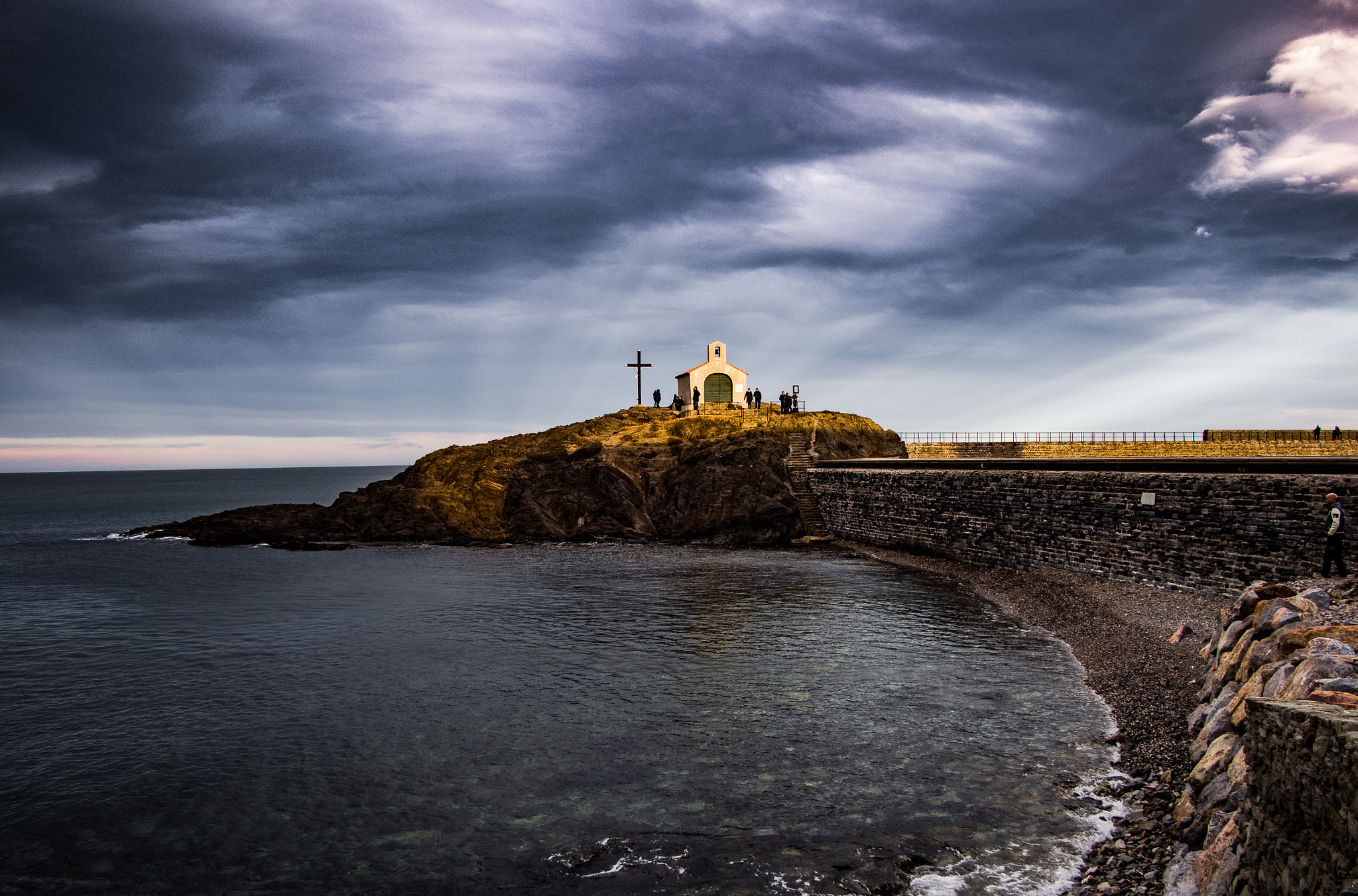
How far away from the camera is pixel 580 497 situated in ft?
169

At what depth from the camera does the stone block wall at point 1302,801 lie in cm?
543

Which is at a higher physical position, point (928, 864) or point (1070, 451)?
point (1070, 451)

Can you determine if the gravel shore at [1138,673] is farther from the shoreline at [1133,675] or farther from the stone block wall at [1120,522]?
the stone block wall at [1120,522]

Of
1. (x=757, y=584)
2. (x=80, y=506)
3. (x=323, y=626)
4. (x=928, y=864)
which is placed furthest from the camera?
(x=80, y=506)

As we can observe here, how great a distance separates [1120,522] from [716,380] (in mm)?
44260

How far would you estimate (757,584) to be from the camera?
31188mm

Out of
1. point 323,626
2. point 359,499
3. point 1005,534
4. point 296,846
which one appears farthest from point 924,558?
point 359,499

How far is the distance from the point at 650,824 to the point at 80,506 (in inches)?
4718

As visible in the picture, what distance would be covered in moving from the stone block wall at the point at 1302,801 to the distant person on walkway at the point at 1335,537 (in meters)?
14.0

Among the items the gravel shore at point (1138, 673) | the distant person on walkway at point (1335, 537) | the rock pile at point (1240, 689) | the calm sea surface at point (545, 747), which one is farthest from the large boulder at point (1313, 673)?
the distant person on walkway at point (1335, 537)

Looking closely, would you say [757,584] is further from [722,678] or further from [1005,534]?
[722,678]

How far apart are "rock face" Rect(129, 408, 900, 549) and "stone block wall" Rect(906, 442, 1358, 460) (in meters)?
8.59

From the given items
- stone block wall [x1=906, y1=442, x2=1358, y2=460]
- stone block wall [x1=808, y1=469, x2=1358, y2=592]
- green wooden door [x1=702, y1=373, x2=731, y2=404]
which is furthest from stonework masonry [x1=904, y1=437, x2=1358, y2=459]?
green wooden door [x1=702, y1=373, x2=731, y2=404]

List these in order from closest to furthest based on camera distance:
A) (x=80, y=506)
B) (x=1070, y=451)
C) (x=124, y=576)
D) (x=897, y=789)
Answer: (x=897, y=789)
(x=124, y=576)
(x=1070, y=451)
(x=80, y=506)
